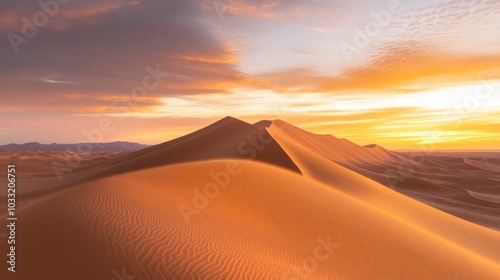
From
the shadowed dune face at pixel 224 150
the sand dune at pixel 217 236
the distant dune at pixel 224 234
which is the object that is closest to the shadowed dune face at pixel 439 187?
the shadowed dune face at pixel 224 150

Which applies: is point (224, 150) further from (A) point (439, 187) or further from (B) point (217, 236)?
(A) point (439, 187)

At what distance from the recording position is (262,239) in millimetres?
8766

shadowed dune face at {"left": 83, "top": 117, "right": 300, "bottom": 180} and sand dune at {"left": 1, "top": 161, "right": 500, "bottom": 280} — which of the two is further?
shadowed dune face at {"left": 83, "top": 117, "right": 300, "bottom": 180}

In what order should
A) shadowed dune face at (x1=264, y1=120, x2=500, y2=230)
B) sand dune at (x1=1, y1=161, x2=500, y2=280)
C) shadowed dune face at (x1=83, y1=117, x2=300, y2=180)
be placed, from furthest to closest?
1. shadowed dune face at (x1=264, y1=120, x2=500, y2=230)
2. shadowed dune face at (x1=83, y1=117, x2=300, y2=180)
3. sand dune at (x1=1, y1=161, x2=500, y2=280)

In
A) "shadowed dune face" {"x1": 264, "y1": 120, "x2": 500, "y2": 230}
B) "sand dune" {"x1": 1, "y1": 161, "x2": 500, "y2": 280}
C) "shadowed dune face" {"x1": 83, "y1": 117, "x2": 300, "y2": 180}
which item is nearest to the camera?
"sand dune" {"x1": 1, "y1": 161, "x2": 500, "y2": 280}

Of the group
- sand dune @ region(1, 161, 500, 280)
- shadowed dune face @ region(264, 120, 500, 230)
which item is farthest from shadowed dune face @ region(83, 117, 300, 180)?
sand dune @ region(1, 161, 500, 280)

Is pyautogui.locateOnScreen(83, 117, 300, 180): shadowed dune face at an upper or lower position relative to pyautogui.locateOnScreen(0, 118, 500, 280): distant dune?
upper

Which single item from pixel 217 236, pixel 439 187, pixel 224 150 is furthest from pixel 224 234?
pixel 439 187

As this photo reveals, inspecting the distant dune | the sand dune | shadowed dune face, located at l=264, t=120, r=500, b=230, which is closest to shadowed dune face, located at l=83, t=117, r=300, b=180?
shadowed dune face, located at l=264, t=120, r=500, b=230

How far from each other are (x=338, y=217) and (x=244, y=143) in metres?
13.6

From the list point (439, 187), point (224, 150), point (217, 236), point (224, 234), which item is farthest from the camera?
point (439, 187)

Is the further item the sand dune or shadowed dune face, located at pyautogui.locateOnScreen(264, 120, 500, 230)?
shadowed dune face, located at pyautogui.locateOnScreen(264, 120, 500, 230)

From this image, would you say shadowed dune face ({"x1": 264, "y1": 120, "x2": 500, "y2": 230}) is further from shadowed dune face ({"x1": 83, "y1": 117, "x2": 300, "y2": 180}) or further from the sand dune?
the sand dune

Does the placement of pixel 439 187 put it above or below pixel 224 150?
below
